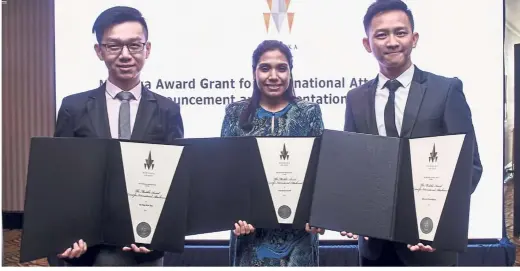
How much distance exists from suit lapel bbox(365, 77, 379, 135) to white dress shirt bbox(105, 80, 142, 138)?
1.10m

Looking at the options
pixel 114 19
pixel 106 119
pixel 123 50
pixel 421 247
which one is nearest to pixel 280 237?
pixel 421 247

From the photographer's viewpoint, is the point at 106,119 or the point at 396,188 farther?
the point at 106,119

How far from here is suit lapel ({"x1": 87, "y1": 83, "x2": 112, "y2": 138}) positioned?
204 cm

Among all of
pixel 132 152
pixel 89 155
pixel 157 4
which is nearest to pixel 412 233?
pixel 132 152

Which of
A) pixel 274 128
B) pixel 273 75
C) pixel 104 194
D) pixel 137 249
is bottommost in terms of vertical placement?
pixel 137 249

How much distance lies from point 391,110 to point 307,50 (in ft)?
2.90

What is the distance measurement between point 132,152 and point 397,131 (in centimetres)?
118

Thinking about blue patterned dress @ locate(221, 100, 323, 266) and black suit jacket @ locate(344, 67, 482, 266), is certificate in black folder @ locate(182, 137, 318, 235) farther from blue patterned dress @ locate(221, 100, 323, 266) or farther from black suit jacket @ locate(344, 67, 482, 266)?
black suit jacket @ locate(344, 67, 482, 266)

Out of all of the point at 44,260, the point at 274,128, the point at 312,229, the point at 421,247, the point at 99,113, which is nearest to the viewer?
the point at 421,247

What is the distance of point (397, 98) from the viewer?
213 cm

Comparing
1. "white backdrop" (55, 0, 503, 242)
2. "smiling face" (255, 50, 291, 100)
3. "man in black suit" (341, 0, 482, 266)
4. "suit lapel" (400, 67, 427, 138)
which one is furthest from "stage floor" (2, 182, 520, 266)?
"smiling face" (255, 50, 291, 100)

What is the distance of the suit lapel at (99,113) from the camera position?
6.71ft

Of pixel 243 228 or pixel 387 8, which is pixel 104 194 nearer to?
pixel 243 228

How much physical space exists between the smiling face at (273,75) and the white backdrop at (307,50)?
0.67 m
